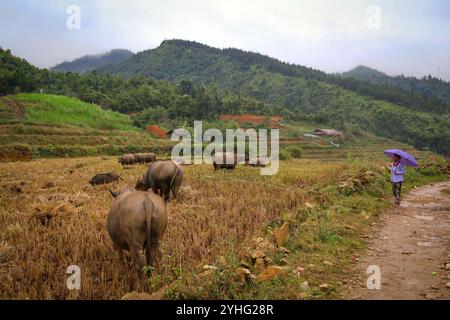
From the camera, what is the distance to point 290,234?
710 cm

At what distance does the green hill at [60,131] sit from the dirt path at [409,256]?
2684 cm

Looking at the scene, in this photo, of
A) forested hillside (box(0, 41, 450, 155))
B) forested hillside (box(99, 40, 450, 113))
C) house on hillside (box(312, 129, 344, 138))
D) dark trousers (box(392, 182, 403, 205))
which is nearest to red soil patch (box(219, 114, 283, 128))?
forested hillside (box(0, 41, 450, 155))

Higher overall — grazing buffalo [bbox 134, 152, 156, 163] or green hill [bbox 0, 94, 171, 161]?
green hill [bbox 0, 94, 171, 161]

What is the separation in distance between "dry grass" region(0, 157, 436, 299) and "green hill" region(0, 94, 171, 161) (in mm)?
19901

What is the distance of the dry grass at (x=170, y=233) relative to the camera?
4.86m

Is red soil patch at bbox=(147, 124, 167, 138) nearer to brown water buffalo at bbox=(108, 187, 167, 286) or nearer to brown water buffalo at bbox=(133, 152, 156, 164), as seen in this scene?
brown water buffalo at bbox=(133, 152, 156, 164)

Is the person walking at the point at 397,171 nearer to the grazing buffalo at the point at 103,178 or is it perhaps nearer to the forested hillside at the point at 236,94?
the grazing buffalo at the point at 103,178

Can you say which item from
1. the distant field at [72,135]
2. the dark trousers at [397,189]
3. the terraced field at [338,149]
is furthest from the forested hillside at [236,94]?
the dark trousers at [397,189]

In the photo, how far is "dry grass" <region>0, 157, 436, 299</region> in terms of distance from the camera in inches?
191

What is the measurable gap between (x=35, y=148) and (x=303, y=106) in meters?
92.0

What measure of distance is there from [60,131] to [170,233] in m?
32.7
